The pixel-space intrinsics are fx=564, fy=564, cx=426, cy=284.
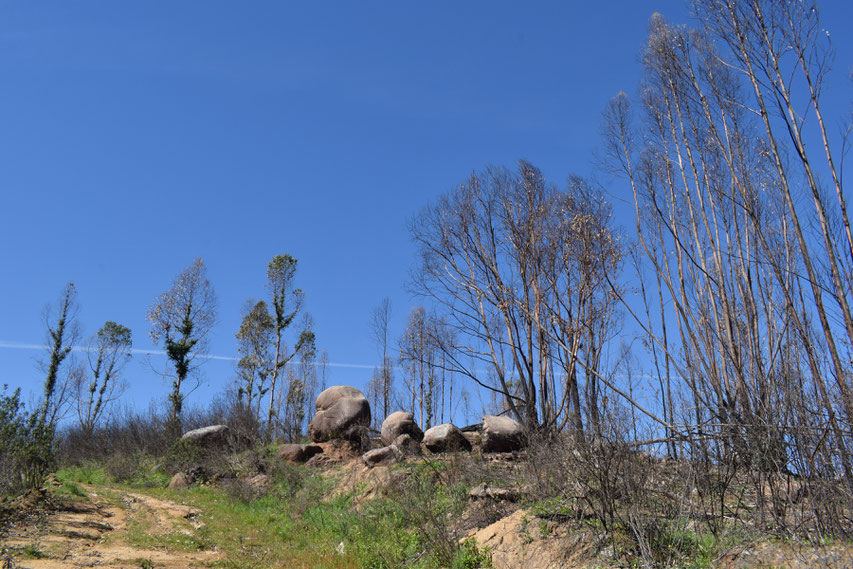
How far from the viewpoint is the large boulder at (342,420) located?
1902cm

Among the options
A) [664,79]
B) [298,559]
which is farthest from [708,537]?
[664,79]

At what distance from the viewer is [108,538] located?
9406 millimetres

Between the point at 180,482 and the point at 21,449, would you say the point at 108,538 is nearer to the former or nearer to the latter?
the point at 21,449

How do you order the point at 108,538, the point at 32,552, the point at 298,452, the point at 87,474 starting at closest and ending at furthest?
1. the point at 32,552
2. the point at 108,538
3. the point at 298,452
4. the point at 87,474

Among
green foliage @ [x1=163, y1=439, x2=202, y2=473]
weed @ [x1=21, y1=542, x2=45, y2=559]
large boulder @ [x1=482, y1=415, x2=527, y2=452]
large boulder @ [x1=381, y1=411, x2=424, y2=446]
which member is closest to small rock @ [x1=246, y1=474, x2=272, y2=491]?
green foliage @ [x1=163, y1=439, x2=202, y2=473]

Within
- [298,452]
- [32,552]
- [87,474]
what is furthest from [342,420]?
[32,552]

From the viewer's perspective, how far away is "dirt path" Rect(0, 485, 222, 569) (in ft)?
25.1

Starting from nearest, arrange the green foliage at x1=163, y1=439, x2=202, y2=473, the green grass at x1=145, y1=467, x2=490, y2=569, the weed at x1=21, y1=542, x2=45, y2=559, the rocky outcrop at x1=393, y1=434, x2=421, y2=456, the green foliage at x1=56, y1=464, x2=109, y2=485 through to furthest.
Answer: the weed at x1=21, y1=542, x2=45, y2=559
the green grass at x1=145, y1=467, x2=490, y2=569
the rocky outcrop at x1=393, y1=434, x2=421, y2=456
the green foliage at x1=56, y1=464, x2=109, y2=485
the green foliage at x1=163, y1=439, x2=202, y2=473

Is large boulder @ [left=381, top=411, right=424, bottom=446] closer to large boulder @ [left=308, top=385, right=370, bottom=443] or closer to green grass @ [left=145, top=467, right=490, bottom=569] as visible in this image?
large boulder @ [left=308, top=385, right=370, bottom=443]

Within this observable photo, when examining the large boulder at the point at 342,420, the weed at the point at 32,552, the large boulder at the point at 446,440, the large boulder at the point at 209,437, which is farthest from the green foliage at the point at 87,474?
the weed at the point at 32,552

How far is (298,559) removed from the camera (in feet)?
30.8

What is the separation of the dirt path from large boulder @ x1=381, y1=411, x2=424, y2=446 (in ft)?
20.0

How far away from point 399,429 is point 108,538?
9155 mm

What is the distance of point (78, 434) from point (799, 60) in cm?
3254
